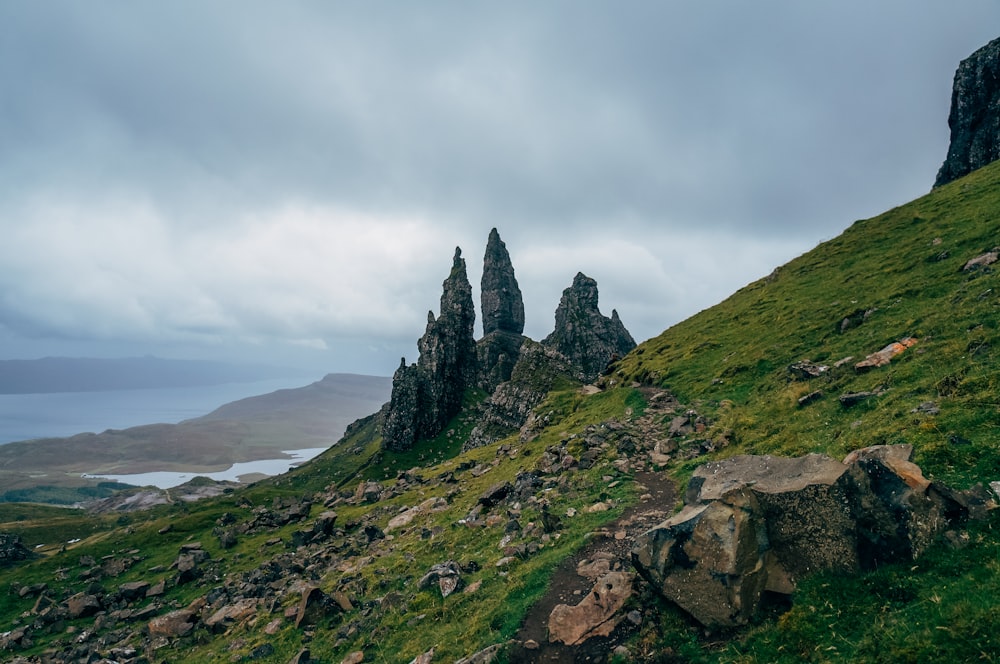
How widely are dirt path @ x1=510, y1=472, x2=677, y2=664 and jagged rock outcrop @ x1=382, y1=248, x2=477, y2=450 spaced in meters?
126

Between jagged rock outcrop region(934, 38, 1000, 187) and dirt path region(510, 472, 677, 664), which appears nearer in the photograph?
dirt path region(510, 472, 677, 664)

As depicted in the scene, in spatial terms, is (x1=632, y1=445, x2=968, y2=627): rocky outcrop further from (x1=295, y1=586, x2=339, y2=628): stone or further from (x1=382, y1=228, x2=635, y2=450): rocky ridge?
(x1=382, y1=228, x2=635, y2=450): rocky ridge

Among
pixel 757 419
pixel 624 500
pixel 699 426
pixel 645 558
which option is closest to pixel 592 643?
pixel 645 558

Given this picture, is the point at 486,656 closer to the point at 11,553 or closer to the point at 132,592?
the point at 132,592

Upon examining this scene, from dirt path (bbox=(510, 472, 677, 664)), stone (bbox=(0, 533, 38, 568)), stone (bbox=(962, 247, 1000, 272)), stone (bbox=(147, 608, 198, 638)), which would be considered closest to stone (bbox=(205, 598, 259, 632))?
stone (bbox=(147, 608, 198, 638))

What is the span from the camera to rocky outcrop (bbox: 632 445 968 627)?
12.2 m

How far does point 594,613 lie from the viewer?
1577 cm

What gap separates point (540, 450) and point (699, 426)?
2030 centimetres

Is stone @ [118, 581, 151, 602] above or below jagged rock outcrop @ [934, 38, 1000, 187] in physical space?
below

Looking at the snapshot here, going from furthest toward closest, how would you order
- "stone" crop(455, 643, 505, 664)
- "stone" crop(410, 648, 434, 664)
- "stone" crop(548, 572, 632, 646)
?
"stone" crop(410, 648, 434, 664) → "stone" crop(548, 572, 632, 646) → "stone" crop(455, 643, 505, 664)

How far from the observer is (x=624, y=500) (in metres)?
26.3

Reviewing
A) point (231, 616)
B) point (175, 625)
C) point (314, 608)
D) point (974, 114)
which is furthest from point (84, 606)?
point (974, 114)

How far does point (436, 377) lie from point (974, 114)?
151 m

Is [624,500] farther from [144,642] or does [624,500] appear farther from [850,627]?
[144,642]
